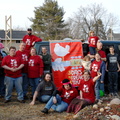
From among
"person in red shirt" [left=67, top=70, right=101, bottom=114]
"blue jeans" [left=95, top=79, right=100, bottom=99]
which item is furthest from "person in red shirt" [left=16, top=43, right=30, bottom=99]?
"blue jeans" [left=95, top=79, right=100, bottom=99]

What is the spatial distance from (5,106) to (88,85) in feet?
8.41

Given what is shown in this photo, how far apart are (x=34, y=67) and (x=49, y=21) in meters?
29.7

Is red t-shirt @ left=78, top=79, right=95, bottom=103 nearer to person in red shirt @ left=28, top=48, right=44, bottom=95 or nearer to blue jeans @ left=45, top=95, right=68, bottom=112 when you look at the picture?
blue jeans @ left=45, top=95, right=68, bottom=112

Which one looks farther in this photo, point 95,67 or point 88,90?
point 95,67

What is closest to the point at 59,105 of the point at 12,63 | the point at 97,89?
the point at 97,89

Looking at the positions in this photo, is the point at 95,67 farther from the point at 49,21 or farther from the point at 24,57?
the point at 49,21

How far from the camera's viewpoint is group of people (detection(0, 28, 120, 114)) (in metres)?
5.86

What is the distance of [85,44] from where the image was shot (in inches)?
312

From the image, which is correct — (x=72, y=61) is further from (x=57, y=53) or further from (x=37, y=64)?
(x=37, y=64)

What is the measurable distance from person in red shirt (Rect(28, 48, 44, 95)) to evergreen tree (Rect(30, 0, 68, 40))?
2500 centimetres

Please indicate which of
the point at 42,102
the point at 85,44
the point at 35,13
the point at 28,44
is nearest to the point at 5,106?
the point at 42,102

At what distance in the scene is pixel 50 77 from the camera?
6445 millimetres

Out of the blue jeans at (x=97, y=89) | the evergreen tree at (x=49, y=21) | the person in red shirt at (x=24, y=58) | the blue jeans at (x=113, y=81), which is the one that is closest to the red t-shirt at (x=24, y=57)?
the person in red shirt at (x=24, y=58)

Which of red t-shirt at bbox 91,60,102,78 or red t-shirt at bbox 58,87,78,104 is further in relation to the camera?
red t-shirt at bbox 91,60,102,78
